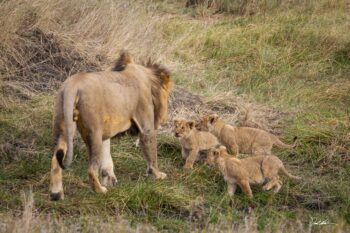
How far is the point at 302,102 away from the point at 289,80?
3.30ft

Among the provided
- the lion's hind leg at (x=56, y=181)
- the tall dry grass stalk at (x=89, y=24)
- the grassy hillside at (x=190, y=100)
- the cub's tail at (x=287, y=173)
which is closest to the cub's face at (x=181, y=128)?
the grassy hillside at (x=190, y=100)

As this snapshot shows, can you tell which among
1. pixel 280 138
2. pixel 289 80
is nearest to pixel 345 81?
pixel 289 80

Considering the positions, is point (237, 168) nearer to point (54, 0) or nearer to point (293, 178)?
point (293, 178)

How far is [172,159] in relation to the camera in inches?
299

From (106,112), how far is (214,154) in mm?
1272

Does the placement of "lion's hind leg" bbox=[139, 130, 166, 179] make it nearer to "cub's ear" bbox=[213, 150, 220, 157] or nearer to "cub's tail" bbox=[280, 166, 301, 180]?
"cub's ear" bbox=[213, 150, 220, 157]

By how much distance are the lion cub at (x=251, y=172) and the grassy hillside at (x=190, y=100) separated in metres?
0.10

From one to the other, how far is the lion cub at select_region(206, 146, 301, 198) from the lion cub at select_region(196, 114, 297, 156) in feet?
2.21

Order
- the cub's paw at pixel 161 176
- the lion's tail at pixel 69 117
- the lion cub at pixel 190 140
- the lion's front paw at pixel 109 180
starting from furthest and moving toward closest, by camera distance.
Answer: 1. the lion cub at pixel 190 140
2. the cub's paw at pixel 161 176
3. the lion's front paw at pixel 109 180
4. the lion's tail at pixel 69 117

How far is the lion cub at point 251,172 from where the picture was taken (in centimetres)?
658

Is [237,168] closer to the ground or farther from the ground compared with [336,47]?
farther from the ground

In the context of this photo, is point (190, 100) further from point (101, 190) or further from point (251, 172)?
point (101, 190)
